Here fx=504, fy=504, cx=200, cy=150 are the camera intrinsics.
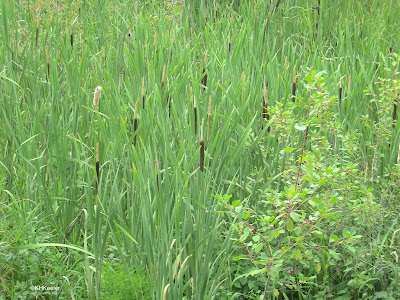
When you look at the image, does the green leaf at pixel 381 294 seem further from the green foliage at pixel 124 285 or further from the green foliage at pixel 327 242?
the green foliage at pixel 124 285

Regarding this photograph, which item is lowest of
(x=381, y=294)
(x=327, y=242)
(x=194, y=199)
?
(x=381, y=294)

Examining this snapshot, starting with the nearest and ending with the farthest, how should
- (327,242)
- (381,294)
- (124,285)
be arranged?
(124,285) → (381,294) → (327,242)

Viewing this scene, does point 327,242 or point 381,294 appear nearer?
point 381,294

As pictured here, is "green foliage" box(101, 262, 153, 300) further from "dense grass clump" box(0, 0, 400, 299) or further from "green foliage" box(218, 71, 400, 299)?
"green foliage" box(218, 71, 400, 299)

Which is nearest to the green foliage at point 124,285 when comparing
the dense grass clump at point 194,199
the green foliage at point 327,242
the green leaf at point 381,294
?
the dense grass clump at point 194,199

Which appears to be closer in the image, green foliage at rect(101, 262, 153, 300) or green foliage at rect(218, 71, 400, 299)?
green foliage at rect(101, 262, 153, 300)

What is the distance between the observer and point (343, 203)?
6.84ft

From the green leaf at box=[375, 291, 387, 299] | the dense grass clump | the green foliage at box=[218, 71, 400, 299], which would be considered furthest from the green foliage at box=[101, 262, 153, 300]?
the green leaf at box=[375, 291, 387, 299]

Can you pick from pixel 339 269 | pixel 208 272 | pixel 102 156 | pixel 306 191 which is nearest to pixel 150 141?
pixel 102 156

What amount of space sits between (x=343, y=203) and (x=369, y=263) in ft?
0.84

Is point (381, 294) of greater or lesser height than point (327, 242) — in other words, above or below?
below

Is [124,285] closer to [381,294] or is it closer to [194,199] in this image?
[194,199]

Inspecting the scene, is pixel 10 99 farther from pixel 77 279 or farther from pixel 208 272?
pixel 208 272

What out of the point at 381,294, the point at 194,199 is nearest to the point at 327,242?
the point at 381,294
